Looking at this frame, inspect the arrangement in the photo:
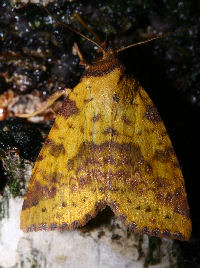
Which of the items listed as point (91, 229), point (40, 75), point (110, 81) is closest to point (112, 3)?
point (110, 81)

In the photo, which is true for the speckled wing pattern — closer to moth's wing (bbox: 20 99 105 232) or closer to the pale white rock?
moth's wing (bbox: 20 99 105 232)

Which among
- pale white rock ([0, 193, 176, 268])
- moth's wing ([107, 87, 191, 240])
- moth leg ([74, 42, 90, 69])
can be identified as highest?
moth leg ([74, 42, 90, 69])

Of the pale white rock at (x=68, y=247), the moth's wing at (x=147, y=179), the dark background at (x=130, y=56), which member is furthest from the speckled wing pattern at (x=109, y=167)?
the dark background at (x=130, y=56)

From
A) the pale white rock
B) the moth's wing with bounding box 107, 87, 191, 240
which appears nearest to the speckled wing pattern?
the moth's wing with bounding box 107, 87, 191, 240

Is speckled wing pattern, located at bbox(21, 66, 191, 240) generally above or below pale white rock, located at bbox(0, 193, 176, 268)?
above

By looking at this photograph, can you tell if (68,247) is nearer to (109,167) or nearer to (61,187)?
(61,187)

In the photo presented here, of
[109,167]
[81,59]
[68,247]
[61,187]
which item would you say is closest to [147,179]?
[109,167]
